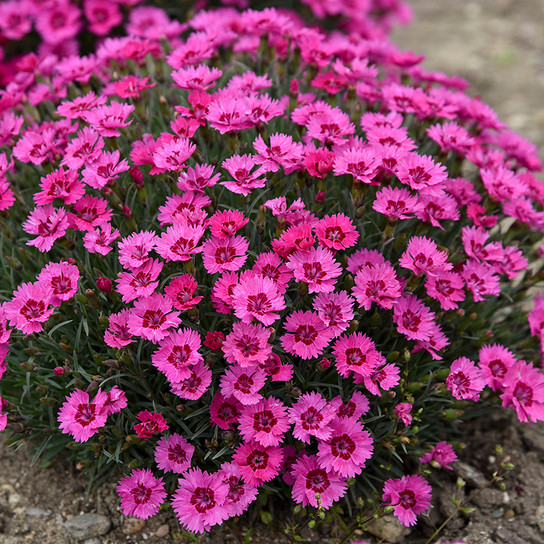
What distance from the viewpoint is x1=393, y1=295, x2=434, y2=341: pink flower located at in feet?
6.70

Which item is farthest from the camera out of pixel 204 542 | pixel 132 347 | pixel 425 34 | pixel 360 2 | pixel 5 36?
pixel 425 34

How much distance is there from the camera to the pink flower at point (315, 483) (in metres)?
1.96

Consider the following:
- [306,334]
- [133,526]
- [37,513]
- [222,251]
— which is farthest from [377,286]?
[37,513]

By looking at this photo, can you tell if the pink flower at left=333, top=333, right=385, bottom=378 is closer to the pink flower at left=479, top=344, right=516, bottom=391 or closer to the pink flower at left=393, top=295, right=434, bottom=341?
the pink flower at left=393, top=295, right=434, bottom=341

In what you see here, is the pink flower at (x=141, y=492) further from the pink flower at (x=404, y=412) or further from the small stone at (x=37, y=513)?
the pink flower at (x=404, y=412)

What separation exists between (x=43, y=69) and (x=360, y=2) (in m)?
2.38

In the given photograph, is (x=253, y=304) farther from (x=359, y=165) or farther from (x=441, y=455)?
(x=441, y=455)

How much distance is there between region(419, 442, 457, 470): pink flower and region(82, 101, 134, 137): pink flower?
5.32 ft

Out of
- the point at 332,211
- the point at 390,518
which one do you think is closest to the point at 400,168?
the point at 332,211

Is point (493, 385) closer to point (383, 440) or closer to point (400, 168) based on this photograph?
point (383, 440)

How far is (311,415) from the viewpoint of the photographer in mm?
1956

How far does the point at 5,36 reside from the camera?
13.3ft

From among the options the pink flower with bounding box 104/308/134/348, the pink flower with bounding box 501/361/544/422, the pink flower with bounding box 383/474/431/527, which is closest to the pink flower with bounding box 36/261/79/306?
the pink flower with bounding box 104/308/134/348

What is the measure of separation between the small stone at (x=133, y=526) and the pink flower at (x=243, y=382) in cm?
71
